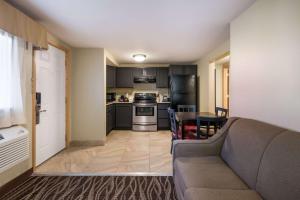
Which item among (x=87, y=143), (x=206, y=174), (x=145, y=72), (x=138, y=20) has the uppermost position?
(x=138, y=20)

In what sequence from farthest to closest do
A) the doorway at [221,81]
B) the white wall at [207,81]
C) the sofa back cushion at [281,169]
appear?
the doorway at [221,81], the white wall at [207,81], the sofa back cushion at [281,169]

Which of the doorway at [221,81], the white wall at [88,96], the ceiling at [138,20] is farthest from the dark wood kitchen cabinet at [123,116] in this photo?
the doorway at [221,81]

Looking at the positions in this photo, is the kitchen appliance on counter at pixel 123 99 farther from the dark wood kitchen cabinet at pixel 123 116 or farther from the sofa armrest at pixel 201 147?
the sofa armrest at pixel 201 147

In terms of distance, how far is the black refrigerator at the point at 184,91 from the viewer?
19.8 feet

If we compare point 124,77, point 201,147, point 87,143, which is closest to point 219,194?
point 201,147

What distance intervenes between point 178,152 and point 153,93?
461 centimetres

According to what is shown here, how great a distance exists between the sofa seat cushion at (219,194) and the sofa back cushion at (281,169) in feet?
0.27

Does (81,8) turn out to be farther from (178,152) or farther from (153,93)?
(153,93)

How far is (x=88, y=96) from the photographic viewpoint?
4.53 m

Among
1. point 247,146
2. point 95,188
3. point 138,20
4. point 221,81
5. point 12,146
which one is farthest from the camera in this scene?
point 221,81

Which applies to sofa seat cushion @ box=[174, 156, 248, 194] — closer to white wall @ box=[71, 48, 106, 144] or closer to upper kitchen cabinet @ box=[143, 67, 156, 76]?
white wall @ box=[71, 48, 106, 144]

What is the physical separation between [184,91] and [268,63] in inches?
162

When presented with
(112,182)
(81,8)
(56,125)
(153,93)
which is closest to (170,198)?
(112,182)

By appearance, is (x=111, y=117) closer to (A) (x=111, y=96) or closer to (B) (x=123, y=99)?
(A) (x=111, y=96)
